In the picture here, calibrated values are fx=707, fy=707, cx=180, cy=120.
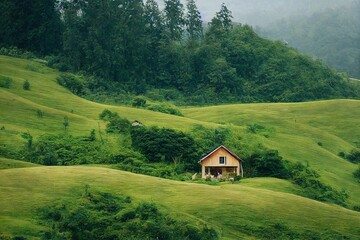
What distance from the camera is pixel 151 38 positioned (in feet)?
442

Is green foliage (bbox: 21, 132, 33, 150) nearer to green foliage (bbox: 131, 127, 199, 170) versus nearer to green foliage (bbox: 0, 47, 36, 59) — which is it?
green foliage (bbox: 131, 127, 199, 170)

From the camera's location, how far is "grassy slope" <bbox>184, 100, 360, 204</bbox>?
8562cm

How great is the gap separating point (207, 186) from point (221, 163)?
13832 mm

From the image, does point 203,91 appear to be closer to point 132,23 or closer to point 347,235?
point 132,23

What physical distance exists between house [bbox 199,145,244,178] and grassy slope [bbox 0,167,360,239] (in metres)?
12.8

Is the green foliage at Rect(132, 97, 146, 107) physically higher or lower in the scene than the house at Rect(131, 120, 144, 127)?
higher

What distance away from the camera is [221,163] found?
76688 millimetres

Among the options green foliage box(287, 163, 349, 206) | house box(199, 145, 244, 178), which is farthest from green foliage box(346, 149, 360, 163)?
house box(199, 145, 244, 178)

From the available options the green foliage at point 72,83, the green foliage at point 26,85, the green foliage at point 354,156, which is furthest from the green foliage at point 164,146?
the green foliage at point 72,83

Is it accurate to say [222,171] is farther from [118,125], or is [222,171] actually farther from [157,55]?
[157,55]

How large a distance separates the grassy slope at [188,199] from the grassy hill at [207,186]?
0.08 m

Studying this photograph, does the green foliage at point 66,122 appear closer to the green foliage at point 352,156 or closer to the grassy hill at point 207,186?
the grassy hill at point 207,186

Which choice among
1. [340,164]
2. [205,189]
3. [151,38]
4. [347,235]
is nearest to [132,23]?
[151,38]

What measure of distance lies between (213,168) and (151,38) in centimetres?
6188
